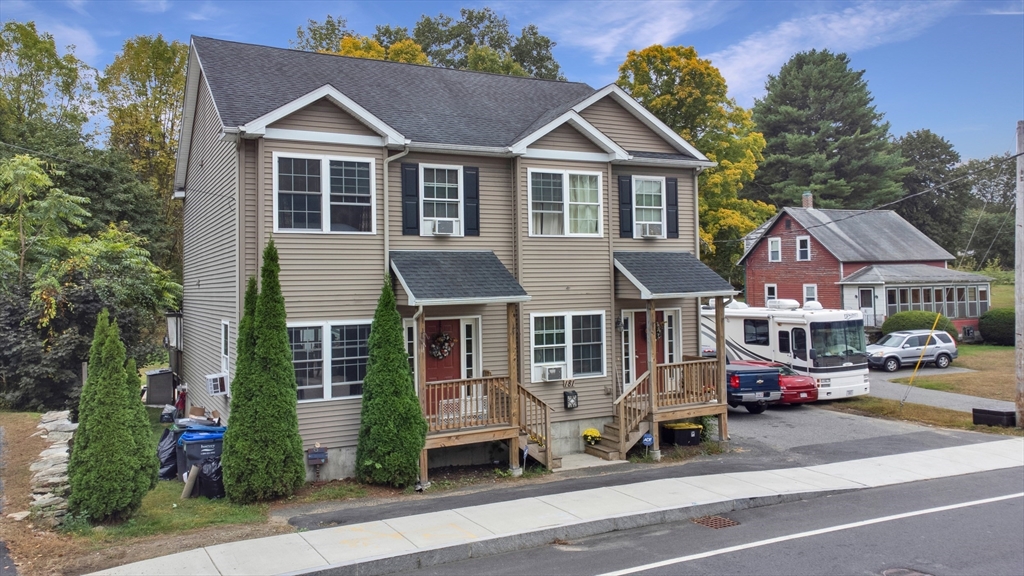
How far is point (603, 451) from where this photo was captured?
1441 cm

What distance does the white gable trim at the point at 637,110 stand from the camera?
50.2ft

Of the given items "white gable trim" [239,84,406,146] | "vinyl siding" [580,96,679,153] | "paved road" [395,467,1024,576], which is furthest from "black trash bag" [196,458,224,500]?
"vinyl siding" [580,96,679,153]

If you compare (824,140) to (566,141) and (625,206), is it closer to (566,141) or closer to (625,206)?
(625,206)

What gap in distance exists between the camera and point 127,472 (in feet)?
29.6

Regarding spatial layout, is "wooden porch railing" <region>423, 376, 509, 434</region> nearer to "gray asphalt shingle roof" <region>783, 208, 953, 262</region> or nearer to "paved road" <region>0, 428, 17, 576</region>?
"paved road" <region>0, 428, 17, 576</region>

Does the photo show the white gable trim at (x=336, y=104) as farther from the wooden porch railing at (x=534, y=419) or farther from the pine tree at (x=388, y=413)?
the wooden porch railing at (x=534, y=419)

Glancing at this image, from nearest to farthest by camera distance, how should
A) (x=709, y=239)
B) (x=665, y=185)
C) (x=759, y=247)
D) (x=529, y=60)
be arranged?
(x=665, y=185) < (x=709, y=239) < (x=759, y=247) < (x=529, y=60)

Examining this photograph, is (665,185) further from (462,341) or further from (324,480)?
(324,480)

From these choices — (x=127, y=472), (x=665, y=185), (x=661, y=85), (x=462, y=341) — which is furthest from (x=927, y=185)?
(x=127, y=472)

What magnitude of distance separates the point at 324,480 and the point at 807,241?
3171 cm

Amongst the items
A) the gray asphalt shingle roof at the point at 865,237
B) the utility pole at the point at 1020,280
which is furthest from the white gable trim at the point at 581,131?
the gray asphalt shingle roof at the point at 865,237

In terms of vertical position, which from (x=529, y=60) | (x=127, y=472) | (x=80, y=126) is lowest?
(x=127, y=472)

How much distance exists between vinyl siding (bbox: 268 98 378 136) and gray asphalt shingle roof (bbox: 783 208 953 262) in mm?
28203

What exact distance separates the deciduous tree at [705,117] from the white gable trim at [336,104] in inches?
780
